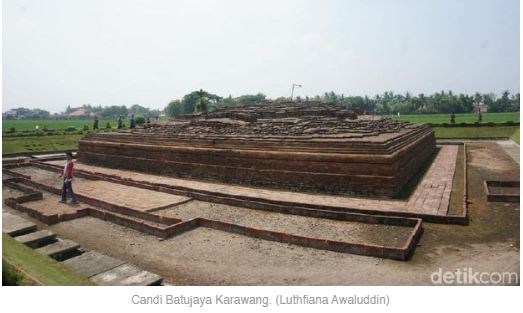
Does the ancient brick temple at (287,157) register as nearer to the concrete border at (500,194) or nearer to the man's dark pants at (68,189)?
the concrete border at (500,194)

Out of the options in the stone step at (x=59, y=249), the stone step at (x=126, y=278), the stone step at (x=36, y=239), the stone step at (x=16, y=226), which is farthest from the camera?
the stone step at (x=16, y=226)

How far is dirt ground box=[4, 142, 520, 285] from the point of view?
4.87m

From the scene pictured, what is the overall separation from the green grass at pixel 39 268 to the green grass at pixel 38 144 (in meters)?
16.2

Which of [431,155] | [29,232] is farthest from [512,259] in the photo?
[431,155]

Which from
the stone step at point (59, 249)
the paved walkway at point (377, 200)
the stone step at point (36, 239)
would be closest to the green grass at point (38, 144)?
the paved walkway at point (377, 200)

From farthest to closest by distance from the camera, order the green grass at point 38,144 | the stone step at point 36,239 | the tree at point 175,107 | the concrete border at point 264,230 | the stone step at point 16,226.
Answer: the tree at point 175,107 < the green grass at point 38,144 < the stone step at point 16,226 < the stone step at point 36,239 < the concrete border at point 264,230

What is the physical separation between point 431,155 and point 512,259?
10768 mm

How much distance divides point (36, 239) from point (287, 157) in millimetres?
5457

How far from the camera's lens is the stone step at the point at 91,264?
5025 mm

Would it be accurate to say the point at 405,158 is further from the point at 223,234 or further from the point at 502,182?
the point at 223,234

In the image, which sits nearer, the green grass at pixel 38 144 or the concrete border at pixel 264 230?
the concrete border at pixel 264 230

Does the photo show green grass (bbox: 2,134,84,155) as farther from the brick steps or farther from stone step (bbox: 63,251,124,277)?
stone step (bbox: 63,251,124,277)

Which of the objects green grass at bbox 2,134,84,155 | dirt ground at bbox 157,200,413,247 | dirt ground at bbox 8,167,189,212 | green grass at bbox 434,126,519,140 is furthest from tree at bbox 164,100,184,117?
dirt ground at bbox 157,200,413,247

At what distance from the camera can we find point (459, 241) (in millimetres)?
5809
